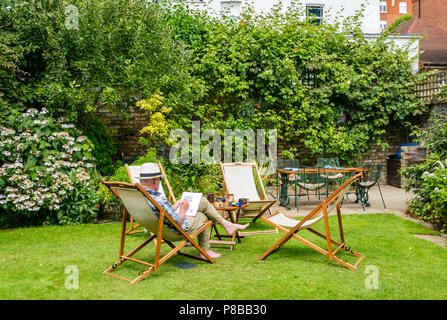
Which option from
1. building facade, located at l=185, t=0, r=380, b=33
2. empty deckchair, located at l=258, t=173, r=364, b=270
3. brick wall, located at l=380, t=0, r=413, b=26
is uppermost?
brick wall, located at l=380, t=0, r=413, b=26

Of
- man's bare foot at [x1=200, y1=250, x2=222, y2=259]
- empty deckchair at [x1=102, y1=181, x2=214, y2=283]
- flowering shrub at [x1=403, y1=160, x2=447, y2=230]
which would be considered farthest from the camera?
flowering shrub at [x1=403, y1=160, x2=447, y2=230]

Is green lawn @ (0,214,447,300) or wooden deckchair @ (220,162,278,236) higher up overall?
wooden deckchair @ (220,162,278,236)

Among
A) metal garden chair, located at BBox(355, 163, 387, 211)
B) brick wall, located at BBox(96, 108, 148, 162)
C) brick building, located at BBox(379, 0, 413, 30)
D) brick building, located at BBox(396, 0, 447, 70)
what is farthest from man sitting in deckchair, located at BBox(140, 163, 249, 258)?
brick building, located at BBox(379, 0, 413, 30)

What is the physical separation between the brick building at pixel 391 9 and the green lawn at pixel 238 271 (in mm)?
41279

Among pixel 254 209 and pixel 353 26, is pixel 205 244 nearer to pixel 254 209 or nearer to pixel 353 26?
pixel 254 209

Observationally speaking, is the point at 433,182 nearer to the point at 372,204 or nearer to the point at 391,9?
the point at 372,204

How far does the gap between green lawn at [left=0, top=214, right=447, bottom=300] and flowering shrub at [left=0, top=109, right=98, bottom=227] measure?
63 centimetres

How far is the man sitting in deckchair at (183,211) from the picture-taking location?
402cm

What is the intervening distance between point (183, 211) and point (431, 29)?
20.0 metres

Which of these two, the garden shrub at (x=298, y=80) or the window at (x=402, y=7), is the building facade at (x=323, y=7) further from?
the window at (x=402, y=7)

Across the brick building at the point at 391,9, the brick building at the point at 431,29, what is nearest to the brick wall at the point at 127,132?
the brick building at the point at 431,29

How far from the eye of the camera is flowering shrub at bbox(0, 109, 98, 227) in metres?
6.11

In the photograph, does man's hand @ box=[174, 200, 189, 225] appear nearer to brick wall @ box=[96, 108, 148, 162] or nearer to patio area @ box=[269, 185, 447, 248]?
patio area @ box=[269, 185, 447, 248]

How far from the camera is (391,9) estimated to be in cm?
4097
